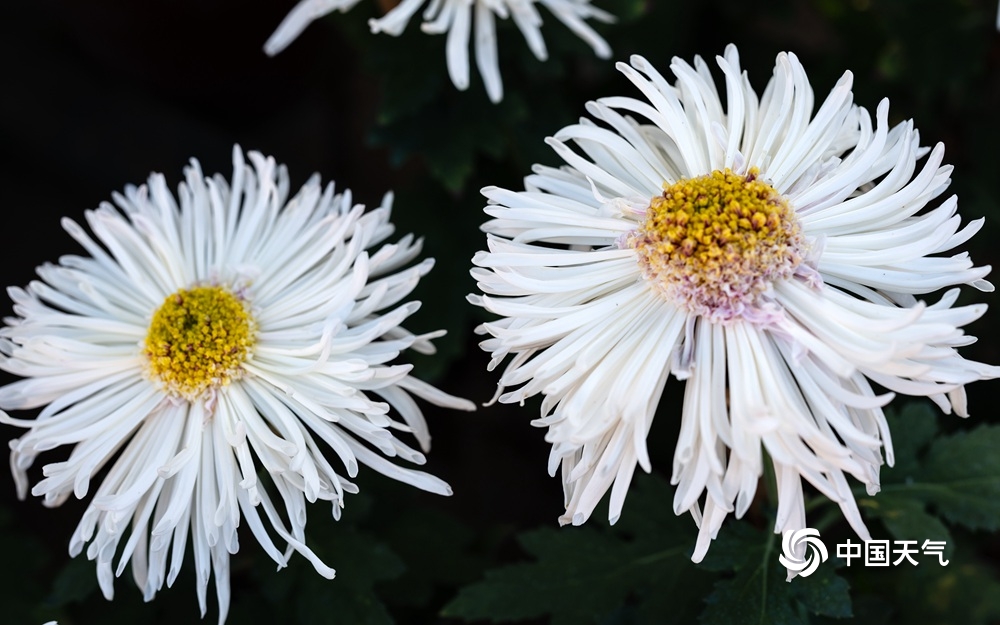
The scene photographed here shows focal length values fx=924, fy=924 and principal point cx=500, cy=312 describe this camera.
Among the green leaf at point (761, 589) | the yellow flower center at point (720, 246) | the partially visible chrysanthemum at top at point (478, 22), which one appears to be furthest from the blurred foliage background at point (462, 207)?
the yellow flower center at point (720, 246)

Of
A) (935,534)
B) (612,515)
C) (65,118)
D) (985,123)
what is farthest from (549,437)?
(65,118)

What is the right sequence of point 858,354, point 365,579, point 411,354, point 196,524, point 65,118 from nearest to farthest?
point 858,354, point 196,524, point 365,579, point 411,354, point 65,118

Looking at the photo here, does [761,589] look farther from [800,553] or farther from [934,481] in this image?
[934,481]

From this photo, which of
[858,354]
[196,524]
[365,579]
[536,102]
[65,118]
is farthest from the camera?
[65,118]

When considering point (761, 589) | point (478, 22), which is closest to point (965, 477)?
point (761, 589)

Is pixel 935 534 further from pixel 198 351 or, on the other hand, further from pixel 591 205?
pixel 198 351

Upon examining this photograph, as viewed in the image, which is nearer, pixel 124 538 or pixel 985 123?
pixel 124 538

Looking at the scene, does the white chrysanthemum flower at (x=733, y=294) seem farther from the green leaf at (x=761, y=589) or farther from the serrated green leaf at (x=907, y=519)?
the serrated green leaf at (x=907, y=519)
